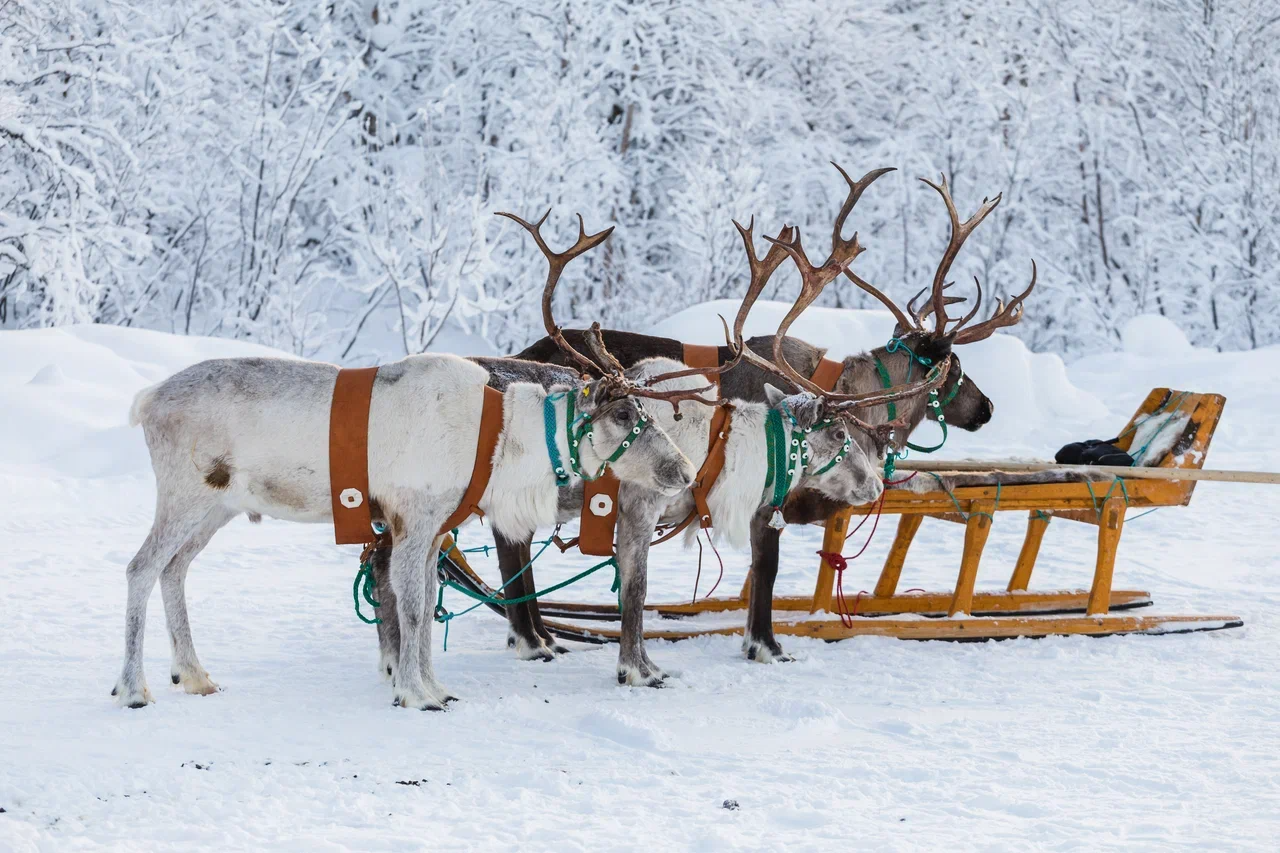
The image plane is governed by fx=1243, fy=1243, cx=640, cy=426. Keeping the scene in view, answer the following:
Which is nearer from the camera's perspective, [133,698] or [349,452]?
[133,698]

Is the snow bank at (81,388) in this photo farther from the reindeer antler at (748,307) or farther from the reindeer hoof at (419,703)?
the reindeer hoof at (419,703)

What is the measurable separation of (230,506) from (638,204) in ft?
48.4

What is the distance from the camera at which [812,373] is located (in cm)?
612

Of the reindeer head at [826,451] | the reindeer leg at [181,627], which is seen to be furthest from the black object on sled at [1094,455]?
the reindeer leg at [181,627]

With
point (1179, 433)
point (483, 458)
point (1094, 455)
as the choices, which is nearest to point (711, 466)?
point (483, 458)

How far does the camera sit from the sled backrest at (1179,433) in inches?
248

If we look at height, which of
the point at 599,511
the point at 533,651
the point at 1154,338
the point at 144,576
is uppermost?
the point at 1154,338

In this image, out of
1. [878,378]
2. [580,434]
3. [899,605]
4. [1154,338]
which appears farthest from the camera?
[1154,338]

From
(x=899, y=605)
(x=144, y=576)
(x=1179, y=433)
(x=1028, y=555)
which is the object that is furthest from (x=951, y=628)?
(x=144, y=576)

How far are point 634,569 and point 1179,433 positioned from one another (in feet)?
10.5

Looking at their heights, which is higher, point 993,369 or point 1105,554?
point 993,369

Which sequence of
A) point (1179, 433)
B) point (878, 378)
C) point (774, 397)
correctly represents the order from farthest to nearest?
point (1179, 433), point (878, 378), point (774, 397)

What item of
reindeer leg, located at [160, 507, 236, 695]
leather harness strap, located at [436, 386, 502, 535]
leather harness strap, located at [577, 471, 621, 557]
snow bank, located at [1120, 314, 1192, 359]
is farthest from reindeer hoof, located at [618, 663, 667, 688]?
snow bank, located at [1120, 314, 1192, 359]

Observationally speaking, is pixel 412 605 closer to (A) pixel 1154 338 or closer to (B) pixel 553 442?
(B) pixel 553 442
